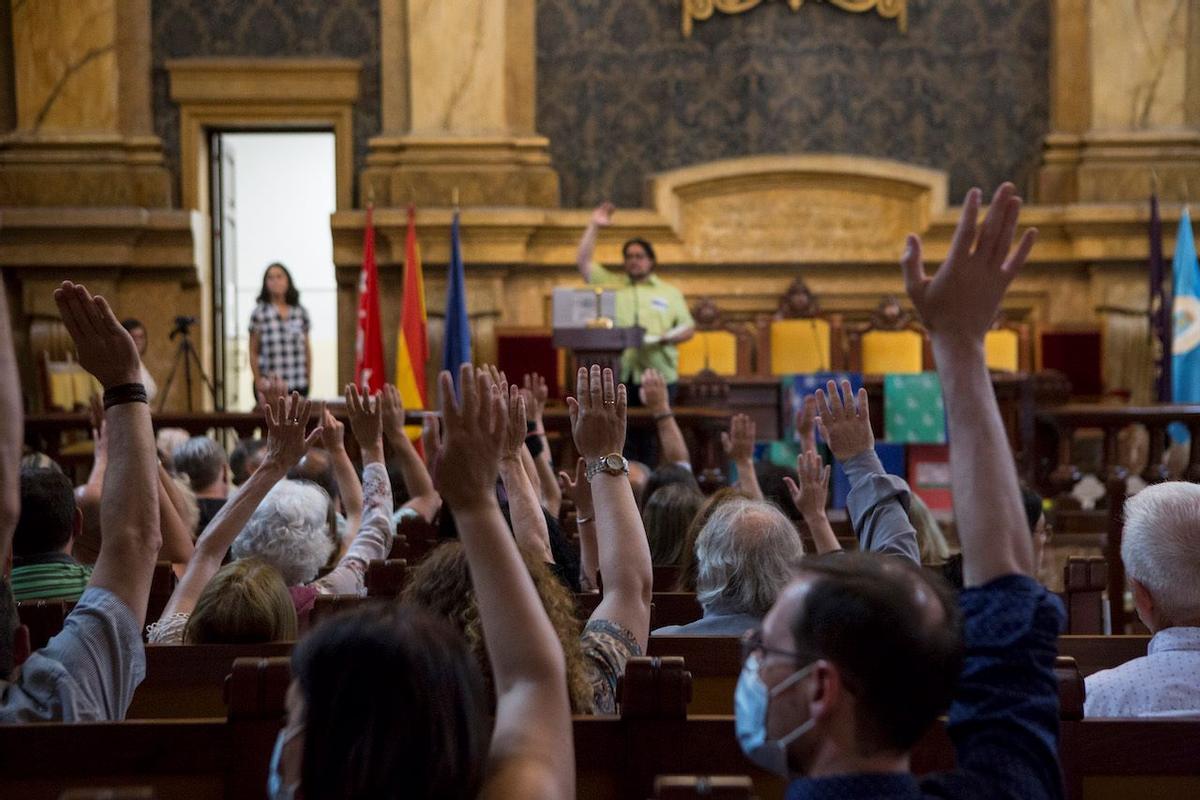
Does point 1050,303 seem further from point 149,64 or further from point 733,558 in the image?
point 733,558

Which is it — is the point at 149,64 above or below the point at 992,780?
above

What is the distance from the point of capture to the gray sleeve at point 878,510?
2.50 metres

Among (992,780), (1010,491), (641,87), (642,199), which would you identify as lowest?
(992,780)

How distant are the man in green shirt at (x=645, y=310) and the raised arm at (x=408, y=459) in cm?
365

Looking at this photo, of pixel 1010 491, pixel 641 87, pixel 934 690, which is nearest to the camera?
pixel 934 690

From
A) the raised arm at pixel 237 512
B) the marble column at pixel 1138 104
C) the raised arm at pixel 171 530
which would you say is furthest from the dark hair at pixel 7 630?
the marble column at pixel 1138 104

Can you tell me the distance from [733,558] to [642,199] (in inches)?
294

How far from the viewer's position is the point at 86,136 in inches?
372

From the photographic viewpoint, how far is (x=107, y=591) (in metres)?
2.01

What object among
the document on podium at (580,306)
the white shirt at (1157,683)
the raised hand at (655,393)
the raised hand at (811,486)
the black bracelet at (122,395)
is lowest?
the white shirt at (1157,683)

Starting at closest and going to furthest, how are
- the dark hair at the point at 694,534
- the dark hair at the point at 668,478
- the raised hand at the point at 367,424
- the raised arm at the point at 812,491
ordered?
the raised arm at the point at 812,491 → the dark hair at the point at 694,534 → the raised hand at the point at 367,424 → the dark hair at the point at 668,478

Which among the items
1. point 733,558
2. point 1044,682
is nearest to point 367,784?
point 1044,682

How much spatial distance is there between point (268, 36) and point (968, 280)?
9102 millimetres

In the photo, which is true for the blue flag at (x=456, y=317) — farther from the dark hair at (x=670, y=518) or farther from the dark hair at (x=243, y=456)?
the dark hair at (x=670, y=518)
